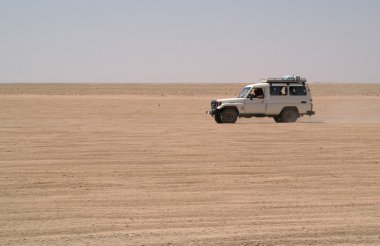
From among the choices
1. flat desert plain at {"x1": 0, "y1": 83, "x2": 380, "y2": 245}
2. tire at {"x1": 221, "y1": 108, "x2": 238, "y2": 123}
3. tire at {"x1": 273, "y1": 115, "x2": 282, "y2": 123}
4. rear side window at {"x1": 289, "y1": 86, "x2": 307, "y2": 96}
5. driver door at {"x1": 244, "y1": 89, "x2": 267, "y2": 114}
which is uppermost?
rear side window at {"x1": 289, "y1": 86, "x2": 307, "y2": 96}

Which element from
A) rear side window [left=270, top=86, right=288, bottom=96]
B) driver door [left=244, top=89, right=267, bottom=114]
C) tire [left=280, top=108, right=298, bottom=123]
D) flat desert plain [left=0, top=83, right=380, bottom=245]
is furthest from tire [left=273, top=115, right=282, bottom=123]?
flat desert plain [left=0, top=83, right=380, bottom=245]

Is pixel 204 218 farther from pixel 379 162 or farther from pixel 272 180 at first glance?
pixel 379 162

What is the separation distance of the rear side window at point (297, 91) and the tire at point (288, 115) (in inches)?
26.9

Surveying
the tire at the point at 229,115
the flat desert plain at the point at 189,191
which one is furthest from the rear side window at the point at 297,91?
the flat desert plain at the point at 189,191

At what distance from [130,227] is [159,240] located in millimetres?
708

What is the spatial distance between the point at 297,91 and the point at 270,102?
130cm

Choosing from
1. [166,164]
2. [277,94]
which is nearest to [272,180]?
[166,164]

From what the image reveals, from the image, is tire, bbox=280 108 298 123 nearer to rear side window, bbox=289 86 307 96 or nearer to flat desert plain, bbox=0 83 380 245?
rear side window, bbox=289 86 307 96

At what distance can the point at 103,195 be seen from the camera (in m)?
8.84

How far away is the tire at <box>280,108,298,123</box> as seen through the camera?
24016mm

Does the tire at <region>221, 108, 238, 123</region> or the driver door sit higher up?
the driver door

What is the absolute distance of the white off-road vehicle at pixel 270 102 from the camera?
2358cm

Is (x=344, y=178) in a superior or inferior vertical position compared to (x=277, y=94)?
inferior

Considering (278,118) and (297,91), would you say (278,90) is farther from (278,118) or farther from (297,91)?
(278,118)
